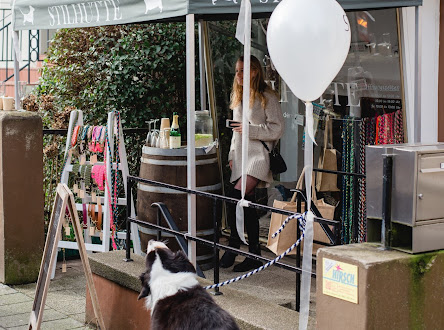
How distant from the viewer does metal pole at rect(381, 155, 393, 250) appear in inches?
127

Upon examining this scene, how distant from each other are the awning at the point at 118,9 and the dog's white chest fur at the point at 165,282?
71.3 inches

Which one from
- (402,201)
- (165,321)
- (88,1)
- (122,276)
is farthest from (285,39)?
(88,1)

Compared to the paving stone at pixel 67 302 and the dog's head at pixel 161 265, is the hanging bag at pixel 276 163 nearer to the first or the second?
the paving stone at pixel 67 302

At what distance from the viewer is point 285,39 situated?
365cm

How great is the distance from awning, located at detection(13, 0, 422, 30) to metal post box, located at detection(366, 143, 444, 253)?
1.60 metres

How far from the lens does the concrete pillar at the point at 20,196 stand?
6.51 m

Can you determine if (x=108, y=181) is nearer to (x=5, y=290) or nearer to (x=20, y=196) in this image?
(x=20, y=196)

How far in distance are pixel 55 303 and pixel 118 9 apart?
8.19 feet

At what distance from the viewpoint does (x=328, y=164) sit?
6.30m

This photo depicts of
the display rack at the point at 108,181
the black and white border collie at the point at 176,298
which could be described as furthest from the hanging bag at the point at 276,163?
the black and white border collie at the point at 176,298

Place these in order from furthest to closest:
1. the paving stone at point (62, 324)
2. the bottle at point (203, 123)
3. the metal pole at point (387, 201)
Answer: the bottle at point (203, 123)
the paving stone at point (62, 324)
the metal pole at point (387, 201)

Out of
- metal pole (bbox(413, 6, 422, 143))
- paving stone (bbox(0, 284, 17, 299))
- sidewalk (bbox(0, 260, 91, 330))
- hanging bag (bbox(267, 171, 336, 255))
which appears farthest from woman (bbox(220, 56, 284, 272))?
paving stone (bbox(0, 284, 17, 299))

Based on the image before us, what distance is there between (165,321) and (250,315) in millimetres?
693

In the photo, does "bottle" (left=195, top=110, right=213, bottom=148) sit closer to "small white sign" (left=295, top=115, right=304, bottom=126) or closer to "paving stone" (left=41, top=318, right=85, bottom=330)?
"small white sign" (left=295, top=115, right=304, bottom=126)
